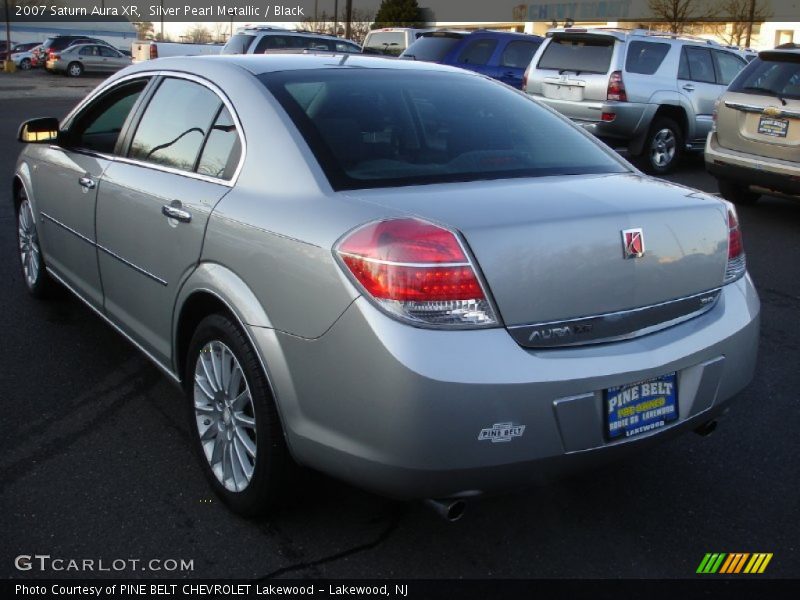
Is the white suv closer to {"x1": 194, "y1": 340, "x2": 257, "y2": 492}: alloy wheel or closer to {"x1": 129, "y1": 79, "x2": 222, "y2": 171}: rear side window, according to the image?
{"x1": 129, "y1": 79, "x2": 222, "y2": 171}: rear side window

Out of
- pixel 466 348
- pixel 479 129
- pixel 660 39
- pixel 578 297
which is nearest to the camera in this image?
pixel 466 348

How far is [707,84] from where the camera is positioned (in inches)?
509

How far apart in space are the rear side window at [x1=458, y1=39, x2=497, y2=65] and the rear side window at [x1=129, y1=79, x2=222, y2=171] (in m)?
11.9

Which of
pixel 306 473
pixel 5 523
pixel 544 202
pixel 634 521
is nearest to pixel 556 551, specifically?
pixel 634 521

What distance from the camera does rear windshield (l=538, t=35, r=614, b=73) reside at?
1212 centimetres

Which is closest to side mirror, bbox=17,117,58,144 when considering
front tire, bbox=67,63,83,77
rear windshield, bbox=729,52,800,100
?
rear windshield, bbox=729,52,800,100

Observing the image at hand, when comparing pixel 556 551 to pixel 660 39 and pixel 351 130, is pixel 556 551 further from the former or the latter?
pixel 660 39

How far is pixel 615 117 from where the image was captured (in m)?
11.9

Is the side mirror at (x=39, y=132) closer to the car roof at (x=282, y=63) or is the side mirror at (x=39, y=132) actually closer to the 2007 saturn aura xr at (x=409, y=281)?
the car roof at (x=282, y=63)

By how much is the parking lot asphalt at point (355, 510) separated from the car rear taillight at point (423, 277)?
2.83 ft

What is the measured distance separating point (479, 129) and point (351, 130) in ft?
1.81

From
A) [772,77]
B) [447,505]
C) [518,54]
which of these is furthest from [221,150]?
[518,54]

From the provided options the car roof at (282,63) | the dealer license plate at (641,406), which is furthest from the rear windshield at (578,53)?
the dealer license plate at (641,406)

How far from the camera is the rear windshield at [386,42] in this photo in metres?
20.3
